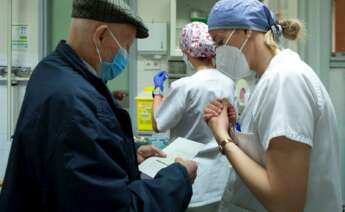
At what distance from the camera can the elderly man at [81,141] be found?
80 cm

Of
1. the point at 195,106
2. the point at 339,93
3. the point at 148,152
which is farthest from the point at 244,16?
the point at 339,93

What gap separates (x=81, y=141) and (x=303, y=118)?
0.54 metres

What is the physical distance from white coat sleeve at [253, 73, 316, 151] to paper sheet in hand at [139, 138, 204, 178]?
14.2 inches

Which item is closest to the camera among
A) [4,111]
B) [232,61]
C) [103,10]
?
[103,10]

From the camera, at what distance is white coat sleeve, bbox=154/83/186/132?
1.79 metres

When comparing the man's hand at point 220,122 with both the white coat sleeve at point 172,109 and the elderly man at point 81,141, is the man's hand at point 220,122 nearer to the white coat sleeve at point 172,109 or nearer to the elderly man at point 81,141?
the elderly man at point 81,141

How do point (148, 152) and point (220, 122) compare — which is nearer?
point (220, 122)

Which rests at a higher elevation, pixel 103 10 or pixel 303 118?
pixel 103 10

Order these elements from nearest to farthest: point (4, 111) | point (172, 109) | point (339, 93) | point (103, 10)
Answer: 1. point (103, 10)
2. point (172, 109)
3. point (339, 93)
4. point (4, 111)

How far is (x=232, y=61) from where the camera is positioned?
4.32 ft

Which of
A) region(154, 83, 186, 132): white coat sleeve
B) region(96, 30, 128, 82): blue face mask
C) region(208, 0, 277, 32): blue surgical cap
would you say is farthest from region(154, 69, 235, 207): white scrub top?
region(96, 30, 128, 82): blue face mask

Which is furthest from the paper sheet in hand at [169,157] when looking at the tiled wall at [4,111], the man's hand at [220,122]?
the tiled wall at [4,111]

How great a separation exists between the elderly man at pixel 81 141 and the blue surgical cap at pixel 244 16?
308mm

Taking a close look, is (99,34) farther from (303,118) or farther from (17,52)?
(17,52)
